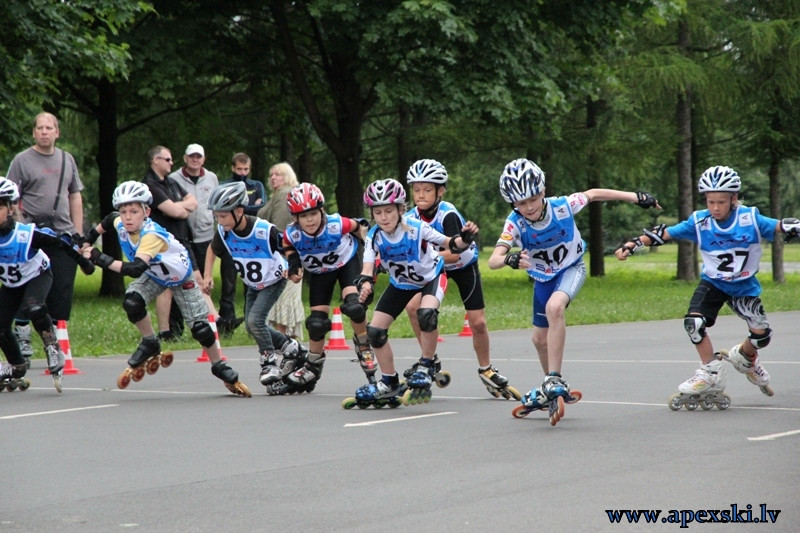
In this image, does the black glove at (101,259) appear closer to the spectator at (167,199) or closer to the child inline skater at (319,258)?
the child inline skater at (319,258)

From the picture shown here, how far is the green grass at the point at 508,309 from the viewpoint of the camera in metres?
17.2

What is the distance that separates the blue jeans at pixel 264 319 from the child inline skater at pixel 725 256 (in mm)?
3274

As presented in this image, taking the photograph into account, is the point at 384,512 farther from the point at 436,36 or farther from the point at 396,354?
the point at 436,36

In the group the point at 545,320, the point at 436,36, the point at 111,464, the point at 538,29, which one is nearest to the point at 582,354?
the point at 545,320

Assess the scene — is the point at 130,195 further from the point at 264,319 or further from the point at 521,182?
the point at 521,182

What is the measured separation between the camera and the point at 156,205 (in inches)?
627

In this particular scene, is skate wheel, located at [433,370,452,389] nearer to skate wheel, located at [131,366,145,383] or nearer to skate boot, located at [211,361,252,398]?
skate boot, located at [211,361,252,398]

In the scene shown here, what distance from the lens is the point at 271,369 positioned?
11.6 m

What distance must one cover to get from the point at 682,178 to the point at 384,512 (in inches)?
1183

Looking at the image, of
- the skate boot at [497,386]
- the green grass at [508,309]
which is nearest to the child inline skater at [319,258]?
the skate boot at [497,386]

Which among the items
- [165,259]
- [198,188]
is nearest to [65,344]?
[165,259]

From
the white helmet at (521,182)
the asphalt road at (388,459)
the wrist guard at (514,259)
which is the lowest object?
the asphalt road at (388,459)

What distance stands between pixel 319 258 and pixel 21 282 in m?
2.67

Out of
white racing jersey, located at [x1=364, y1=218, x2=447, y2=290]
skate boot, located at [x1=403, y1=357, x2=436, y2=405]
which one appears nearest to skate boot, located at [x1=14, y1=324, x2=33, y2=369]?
white racing jersey, located at [x1=364, y1=218, x2=447, y2=290]
